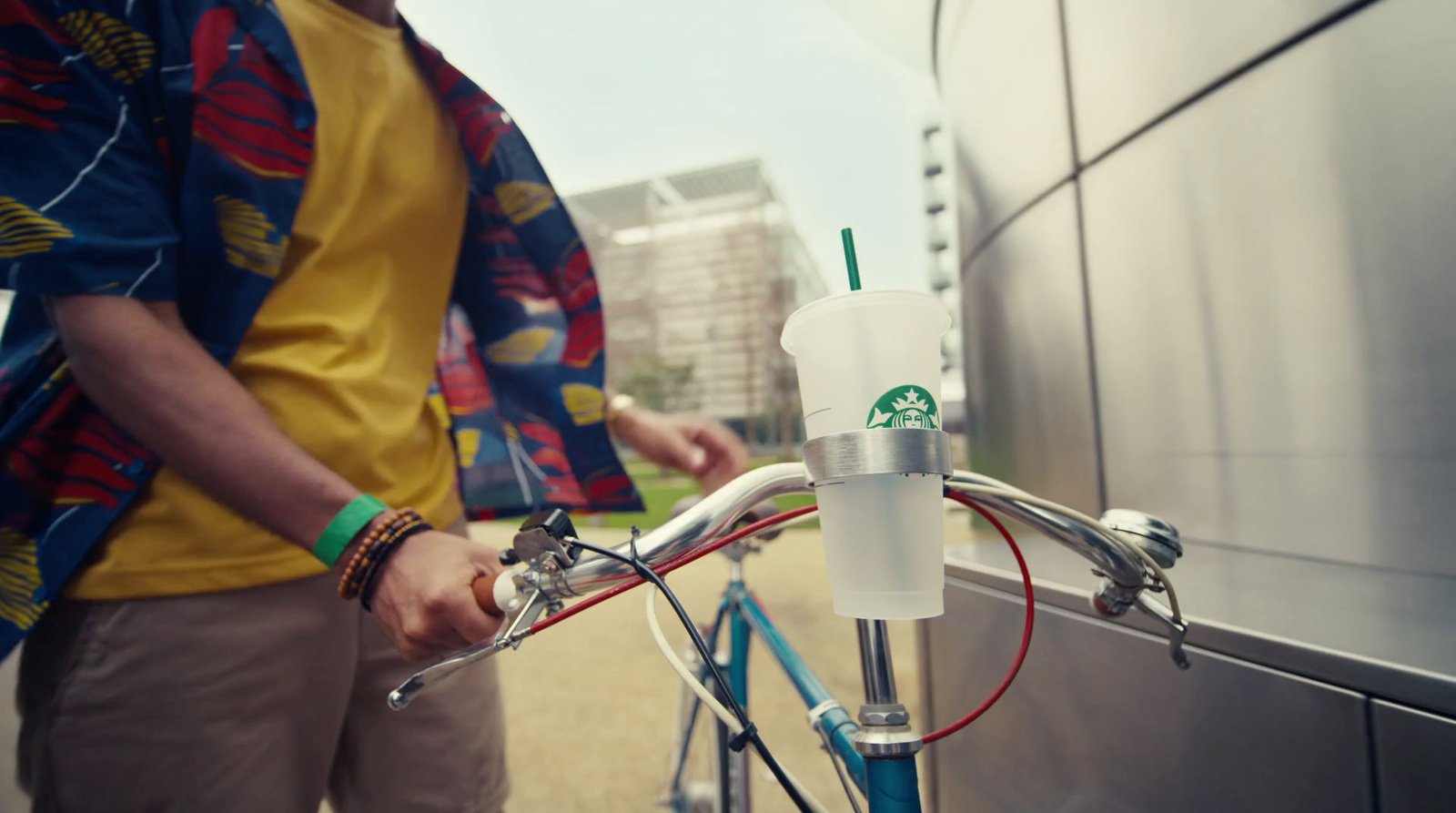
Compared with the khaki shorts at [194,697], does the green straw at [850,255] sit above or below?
above

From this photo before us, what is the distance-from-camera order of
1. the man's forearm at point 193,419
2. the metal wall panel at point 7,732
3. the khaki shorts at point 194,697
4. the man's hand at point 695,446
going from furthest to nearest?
the metal wall panel at point 7,732, the man's hand at point 695,446, the khaki shorts at point 194,697, the man's forearm at point 193,419

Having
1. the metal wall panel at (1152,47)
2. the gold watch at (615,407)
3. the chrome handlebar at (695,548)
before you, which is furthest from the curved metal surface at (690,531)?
the metal wall panel at (1152,47)

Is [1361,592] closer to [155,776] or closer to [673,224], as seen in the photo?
[155,776]

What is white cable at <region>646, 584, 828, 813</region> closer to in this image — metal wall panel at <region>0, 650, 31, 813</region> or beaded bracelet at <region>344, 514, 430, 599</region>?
beaded bracelet at <region>344, 514, 430, 599</region>

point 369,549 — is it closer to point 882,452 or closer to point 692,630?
point 692,630

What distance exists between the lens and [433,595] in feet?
1.75

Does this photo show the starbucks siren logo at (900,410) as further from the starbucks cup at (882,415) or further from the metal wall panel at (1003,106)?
the metal wall panel at (1003,106)

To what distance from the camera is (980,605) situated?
3.81ft

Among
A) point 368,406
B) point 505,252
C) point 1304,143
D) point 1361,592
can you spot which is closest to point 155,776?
point 368,406

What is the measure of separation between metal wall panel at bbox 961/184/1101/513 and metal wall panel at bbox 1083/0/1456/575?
15 centimetres

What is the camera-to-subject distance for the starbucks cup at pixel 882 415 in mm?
423

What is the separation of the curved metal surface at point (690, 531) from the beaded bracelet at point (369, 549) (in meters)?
0.18

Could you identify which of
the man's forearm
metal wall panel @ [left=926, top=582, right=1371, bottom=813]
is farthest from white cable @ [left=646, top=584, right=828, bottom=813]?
metal wall panel @ [left=926, top=582, right=1371, bottom=813]

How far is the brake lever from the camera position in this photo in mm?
459
